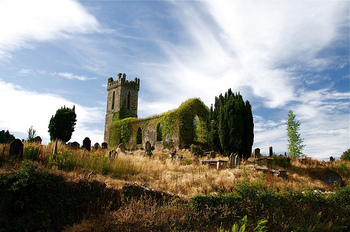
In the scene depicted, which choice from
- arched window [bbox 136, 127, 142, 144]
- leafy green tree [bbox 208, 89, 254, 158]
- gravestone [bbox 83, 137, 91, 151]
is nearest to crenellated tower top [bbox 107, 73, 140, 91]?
arched window [bbox 136, 127, 142, 144]

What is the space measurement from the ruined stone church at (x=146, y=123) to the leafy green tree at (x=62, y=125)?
720 cm

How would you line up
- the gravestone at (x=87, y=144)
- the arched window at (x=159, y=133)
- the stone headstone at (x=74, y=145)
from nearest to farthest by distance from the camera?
the stone headstone at (x=74, y=145) → the gravestone at (x=87, y=144) → the arched window at (x=159, y=133)

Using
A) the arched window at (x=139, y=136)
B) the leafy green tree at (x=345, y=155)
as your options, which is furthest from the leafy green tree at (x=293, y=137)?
the arched window at (x=139, y=136)

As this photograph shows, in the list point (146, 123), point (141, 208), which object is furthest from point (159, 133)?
point (141, 208)

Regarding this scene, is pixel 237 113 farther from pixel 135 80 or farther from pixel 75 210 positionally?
pixel 135 80

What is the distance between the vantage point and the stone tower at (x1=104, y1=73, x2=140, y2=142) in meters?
35.6

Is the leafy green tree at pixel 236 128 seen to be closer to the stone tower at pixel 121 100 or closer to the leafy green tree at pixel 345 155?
the leafy green tree at pixel 345 155

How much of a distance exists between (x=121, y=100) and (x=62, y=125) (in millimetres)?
11561

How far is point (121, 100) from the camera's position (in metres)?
35.6

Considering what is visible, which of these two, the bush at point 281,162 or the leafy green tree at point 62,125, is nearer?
the bush at point 281,162

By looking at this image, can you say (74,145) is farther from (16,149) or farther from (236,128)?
(236,128)

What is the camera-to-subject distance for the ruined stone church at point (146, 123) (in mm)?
24938

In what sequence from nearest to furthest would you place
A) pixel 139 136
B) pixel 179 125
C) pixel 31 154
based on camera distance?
1. pixel 31 154
2. pixel 179 125
3. pixel 139 136

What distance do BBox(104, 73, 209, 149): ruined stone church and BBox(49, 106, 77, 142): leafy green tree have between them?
7201 millimetres
